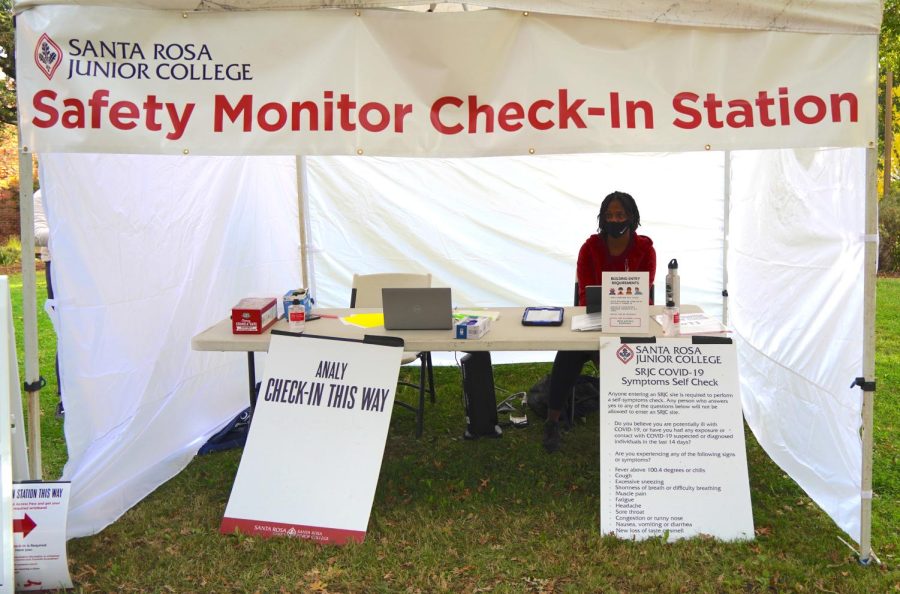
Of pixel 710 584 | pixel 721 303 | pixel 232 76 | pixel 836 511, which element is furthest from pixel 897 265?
pixel 232 76

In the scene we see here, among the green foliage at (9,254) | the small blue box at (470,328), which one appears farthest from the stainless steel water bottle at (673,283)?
the green foliage at (9,254)

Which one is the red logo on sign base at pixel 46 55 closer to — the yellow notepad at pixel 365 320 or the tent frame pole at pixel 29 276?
the tent frame pole at pixel 29 276

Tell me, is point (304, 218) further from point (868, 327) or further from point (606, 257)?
point (868, 327)

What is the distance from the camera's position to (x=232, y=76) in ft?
8.85

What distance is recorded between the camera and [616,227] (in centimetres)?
387

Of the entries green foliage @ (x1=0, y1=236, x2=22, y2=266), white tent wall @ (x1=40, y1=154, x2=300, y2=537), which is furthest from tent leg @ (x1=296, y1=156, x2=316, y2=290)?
green foliage @ (x1=0, y1=236, x2=22, y2=266)

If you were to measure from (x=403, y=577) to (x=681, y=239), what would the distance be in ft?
11.2

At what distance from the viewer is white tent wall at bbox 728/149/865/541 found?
276cm

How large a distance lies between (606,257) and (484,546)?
5.71ft

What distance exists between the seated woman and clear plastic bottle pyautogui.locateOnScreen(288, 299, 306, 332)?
1278 millimetres

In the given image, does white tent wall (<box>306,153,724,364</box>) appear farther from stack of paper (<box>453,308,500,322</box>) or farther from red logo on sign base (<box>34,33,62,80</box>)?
red logo on sign base (<box>34,33,62,80</box>)

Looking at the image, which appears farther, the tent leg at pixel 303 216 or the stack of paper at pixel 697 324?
the tent leg at pixel 303 216

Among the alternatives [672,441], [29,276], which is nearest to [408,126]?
[29,276]

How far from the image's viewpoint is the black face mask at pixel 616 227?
152 inches
